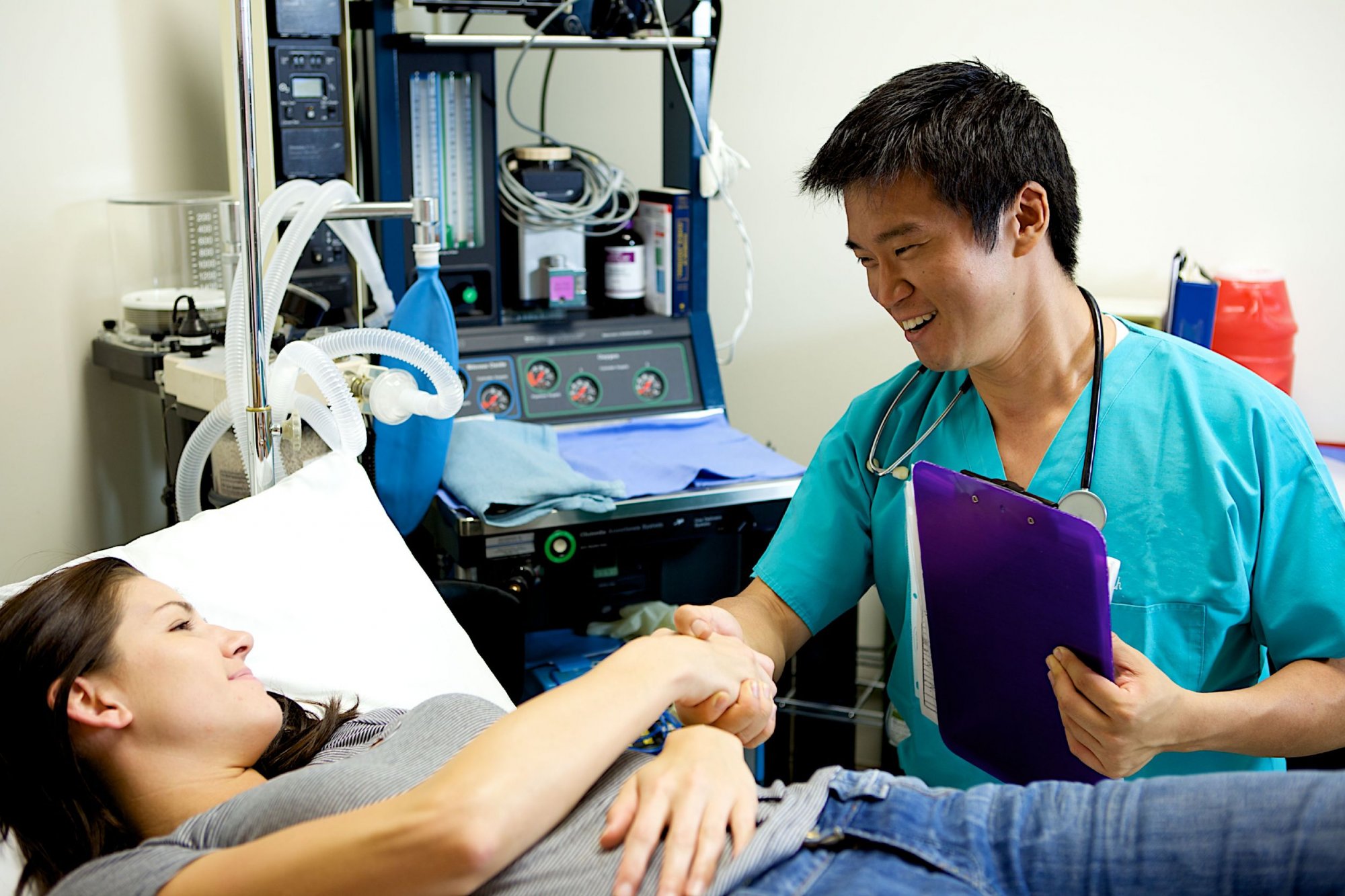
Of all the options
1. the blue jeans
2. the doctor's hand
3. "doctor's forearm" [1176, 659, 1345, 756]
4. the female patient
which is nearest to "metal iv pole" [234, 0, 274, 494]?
the female patient

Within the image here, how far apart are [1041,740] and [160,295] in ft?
5.38

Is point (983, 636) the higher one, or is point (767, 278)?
point (767, 278)

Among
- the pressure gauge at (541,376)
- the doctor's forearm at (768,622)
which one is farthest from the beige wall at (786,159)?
the doctor's forearm at (768,622)

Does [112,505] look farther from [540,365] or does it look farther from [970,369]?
[970,369]

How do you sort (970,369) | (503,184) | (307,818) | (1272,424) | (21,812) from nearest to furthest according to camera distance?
(307,818) → (21,812) → (1272,424) → (970,369) → (503,184)

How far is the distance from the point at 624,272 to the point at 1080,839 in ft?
5.09

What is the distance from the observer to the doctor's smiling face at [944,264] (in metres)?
1.30

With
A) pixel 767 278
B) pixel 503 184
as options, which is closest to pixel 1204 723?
pixel 503 184

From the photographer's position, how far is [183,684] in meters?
1.22

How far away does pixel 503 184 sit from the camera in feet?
7.35

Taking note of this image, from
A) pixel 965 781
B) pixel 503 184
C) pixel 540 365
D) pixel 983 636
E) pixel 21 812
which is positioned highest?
pixel 503 184

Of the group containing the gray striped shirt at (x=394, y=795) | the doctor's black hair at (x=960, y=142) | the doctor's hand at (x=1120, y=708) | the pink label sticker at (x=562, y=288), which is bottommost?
the gray striped shirt at (x=394, y=795)

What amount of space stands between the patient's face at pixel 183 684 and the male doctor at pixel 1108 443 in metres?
0.46

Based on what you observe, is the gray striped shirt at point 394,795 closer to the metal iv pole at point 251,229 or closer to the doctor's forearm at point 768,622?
the doctor's forearm at point 768,622
